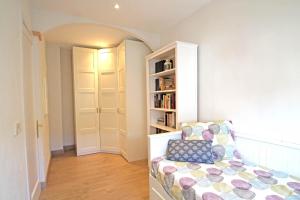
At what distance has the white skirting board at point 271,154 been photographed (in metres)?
1.47

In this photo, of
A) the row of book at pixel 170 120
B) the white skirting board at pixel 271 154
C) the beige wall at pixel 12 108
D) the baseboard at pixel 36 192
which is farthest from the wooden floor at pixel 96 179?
the white skirting board at pixel 271 154

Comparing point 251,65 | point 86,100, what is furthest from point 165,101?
point 86,100

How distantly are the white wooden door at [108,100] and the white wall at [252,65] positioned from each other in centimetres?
205

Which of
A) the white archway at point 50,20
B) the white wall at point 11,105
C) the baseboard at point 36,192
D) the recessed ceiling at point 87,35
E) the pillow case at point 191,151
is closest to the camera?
the white wall at point 11,105

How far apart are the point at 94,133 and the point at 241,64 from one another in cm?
328

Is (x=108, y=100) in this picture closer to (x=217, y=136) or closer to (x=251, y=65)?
(x=217, y=136)

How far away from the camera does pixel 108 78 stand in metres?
3.91

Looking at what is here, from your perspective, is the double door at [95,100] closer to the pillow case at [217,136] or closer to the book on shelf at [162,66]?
the book on shelf at [162,66]

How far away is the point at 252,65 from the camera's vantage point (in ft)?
5.85

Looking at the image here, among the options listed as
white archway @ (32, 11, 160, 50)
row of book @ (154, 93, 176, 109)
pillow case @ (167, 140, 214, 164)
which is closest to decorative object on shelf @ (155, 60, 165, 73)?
row of book @ (154, 93, 176, 109)

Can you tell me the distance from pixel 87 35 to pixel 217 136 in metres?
2.90

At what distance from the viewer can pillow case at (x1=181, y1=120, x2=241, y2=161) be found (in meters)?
1.81

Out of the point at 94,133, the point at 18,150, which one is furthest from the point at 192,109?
the point at 94,133

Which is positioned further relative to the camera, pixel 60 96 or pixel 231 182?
pixel 60 96
